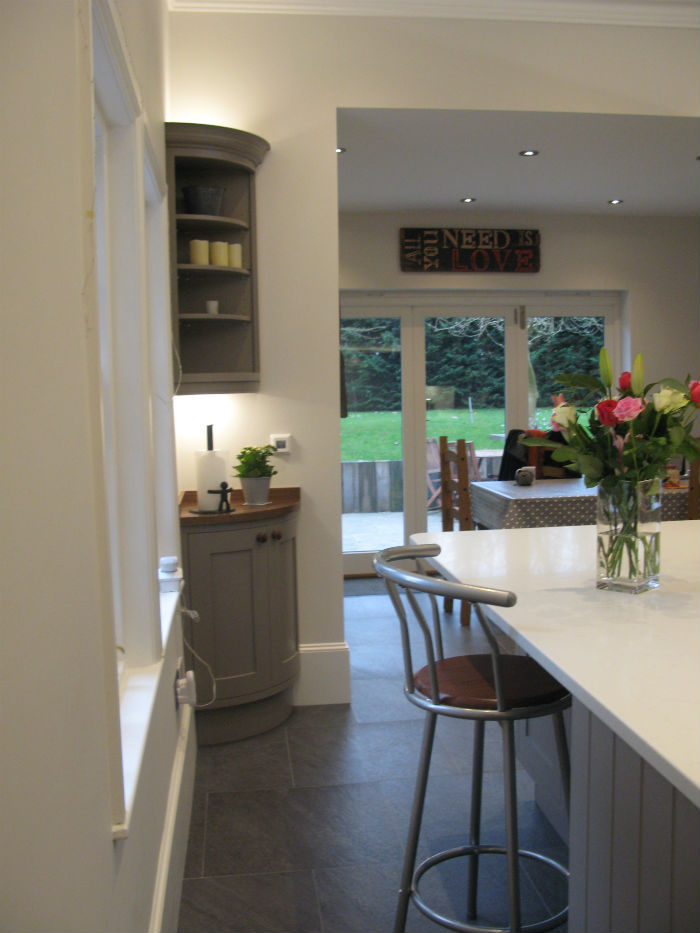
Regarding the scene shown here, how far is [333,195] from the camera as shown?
145 inches

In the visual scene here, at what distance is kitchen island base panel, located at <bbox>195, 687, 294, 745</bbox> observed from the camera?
339 cm

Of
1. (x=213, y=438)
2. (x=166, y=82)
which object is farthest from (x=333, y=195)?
(x=213, y=438)

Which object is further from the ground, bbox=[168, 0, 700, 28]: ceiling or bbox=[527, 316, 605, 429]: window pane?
bbox=[168, 0, 700, 28]: ceiling

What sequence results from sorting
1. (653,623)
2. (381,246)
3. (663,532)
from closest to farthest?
(653,623) → (663,532) → (381,246)

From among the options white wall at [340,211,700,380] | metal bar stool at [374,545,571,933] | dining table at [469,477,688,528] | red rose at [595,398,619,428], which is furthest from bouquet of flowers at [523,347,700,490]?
white wall at [340,211,700,380]

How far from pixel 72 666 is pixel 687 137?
4.31 m

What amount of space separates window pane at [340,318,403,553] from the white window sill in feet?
13.9

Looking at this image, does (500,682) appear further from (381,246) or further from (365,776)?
(381,246)

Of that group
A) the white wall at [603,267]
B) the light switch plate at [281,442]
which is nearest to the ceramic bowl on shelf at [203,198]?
the light switch plate at [281,442]

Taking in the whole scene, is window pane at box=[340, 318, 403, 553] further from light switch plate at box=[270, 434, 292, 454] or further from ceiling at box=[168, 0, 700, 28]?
ceiling at box=[168, 0, 700, 28]

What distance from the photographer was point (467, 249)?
6398 millimetres

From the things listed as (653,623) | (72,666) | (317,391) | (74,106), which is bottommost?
(653,623)

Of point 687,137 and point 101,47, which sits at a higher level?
point 687,137

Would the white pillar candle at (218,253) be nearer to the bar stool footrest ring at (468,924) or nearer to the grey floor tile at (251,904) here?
the grey floor tile at (251,904)
